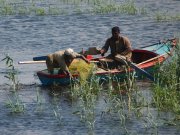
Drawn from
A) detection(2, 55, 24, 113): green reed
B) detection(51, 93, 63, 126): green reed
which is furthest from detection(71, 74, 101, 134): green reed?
detection(2, 55, 24, 113): green reed

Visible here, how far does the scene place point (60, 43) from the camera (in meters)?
24.0

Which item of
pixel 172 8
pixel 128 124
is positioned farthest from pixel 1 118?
pixel 172 8

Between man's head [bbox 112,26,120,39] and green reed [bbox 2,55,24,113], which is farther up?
man's head [bbox 112,26,120,39]

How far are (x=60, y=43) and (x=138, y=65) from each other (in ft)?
24.8

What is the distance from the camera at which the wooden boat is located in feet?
53.3

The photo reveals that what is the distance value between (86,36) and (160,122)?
491 inches

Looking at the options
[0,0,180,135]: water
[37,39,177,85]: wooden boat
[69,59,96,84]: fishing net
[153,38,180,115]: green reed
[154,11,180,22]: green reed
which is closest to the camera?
[0,0,180,135]: water

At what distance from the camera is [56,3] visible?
1328 inches

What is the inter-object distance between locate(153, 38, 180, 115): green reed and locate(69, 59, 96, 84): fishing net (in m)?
1.63

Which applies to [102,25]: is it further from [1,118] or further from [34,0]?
[1,118]

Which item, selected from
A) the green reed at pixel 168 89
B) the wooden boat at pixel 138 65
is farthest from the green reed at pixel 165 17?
the green reed at pixel 168 89

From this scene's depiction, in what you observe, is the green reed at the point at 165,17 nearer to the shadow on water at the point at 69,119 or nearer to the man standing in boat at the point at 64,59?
the man standing in boat at the point at 64,59

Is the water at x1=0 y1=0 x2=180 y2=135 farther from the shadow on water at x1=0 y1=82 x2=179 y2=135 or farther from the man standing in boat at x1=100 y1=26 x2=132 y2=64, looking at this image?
the man standing in boat at x1=100 y1=26 x2=132 y2=64

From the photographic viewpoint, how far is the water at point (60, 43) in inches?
518
